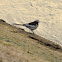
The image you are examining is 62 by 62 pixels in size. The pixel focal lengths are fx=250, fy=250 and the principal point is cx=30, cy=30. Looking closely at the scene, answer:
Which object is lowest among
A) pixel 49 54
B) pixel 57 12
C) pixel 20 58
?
pixel 57 12

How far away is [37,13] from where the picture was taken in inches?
2734

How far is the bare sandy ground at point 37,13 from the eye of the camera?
5634 centimetres

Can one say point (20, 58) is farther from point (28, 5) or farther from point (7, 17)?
point (28, 5)

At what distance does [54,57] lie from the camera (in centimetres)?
826

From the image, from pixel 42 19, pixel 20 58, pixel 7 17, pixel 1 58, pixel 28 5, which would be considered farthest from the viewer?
pixel 28 5

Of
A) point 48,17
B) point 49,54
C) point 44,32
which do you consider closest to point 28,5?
point 48,17

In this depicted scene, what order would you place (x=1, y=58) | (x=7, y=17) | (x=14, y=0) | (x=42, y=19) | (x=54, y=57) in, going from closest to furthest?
(x=1, y=58) < (x=54, y=57) < (x=7, y=17) < (x=42, y=19) < (x=14, y=0)

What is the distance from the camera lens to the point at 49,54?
8523mm

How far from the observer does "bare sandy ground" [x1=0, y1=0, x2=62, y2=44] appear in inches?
2218

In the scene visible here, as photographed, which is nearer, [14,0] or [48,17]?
[48,17]

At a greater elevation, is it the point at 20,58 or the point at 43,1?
the point at 20,58

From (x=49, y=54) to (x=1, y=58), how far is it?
282 centimetres

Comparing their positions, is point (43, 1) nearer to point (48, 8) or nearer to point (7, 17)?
point (48, 8)

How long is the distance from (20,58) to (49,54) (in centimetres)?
214
